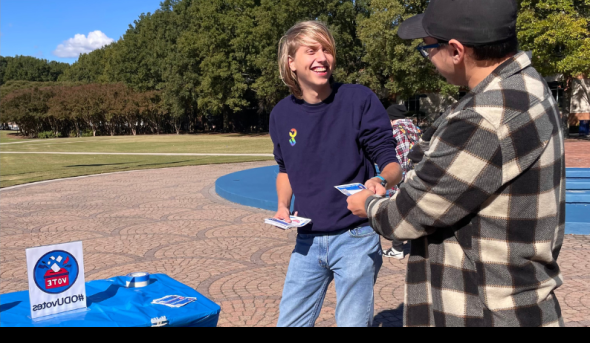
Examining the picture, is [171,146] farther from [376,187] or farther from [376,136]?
[376,187]

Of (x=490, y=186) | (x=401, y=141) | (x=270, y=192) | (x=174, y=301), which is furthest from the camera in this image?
(x=270, y=192)

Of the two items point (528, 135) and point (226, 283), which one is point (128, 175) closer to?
point (226, 283)

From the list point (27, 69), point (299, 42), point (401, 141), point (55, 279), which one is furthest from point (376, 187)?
point (27, 69)

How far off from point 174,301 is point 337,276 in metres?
0.85

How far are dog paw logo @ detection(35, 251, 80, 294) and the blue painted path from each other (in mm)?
6752

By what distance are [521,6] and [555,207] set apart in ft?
105

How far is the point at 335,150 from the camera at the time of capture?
2.63 meters

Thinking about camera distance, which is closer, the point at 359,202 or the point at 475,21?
the point at 475,21

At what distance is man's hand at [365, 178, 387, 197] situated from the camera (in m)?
2.22

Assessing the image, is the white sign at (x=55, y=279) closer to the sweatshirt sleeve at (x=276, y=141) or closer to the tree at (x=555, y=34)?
the sweatshirt sleeve at (x=276, y=141)
